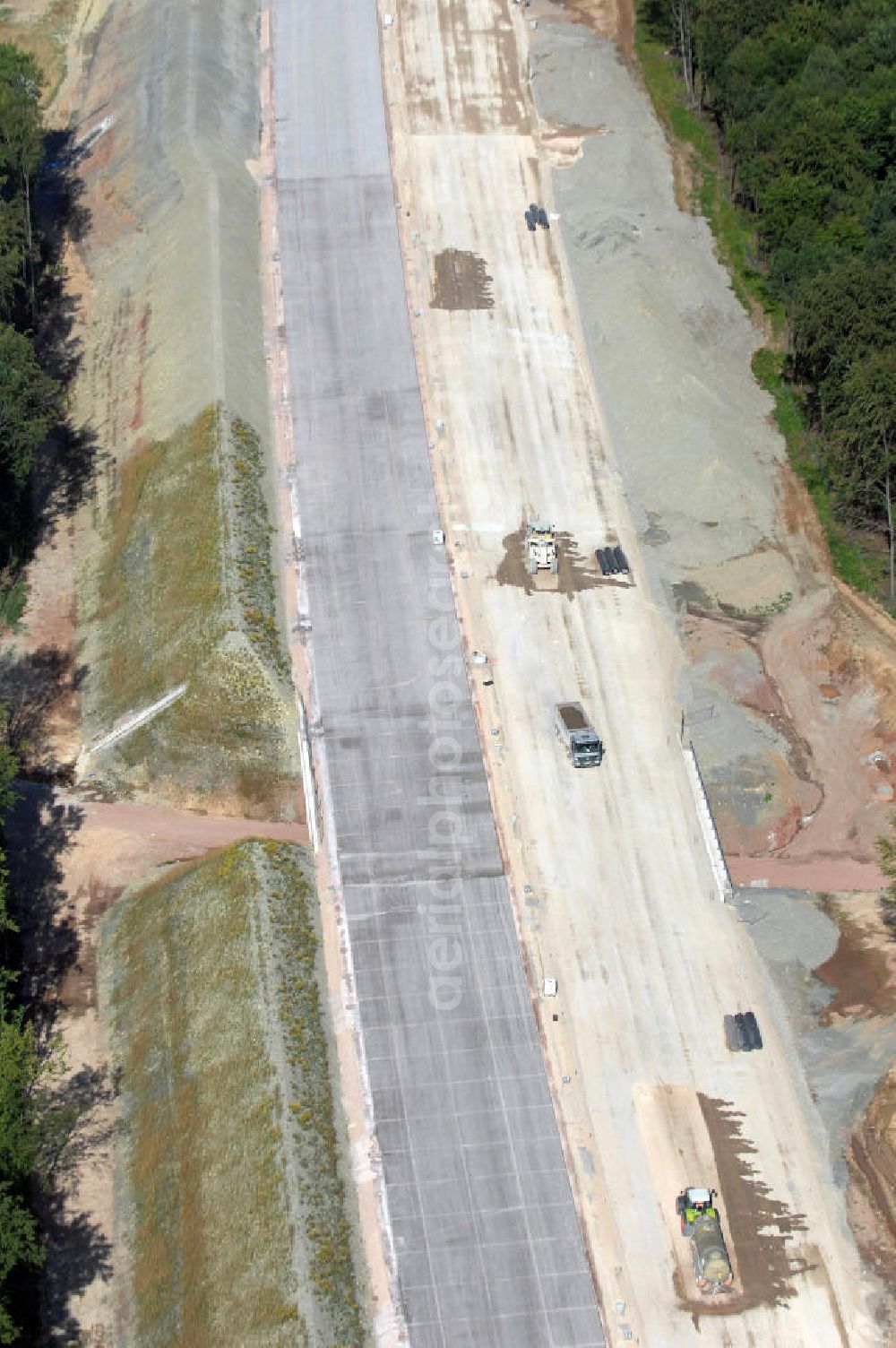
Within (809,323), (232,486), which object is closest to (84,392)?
(232,486)

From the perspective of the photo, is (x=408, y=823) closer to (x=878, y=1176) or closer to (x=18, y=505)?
(x=878, y=1176)

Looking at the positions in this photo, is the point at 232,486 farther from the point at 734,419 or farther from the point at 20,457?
the point at 734,419

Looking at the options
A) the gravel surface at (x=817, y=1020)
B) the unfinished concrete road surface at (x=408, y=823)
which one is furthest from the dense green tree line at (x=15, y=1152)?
the gravel surface at (x=817, y=1020)

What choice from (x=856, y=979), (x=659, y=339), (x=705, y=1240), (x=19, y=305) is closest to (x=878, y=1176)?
(x=705, y=1240)

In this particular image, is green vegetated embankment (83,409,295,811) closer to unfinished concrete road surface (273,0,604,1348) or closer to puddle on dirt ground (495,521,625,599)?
unfinished concrete road surface (273,0,604,1348)

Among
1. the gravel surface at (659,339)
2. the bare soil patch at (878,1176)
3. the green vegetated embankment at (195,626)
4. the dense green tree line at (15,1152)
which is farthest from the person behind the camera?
the gravel surface at (659,339)

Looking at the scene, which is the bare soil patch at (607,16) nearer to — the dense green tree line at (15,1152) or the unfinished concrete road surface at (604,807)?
the unfinished concrete road surface at (604,807)
